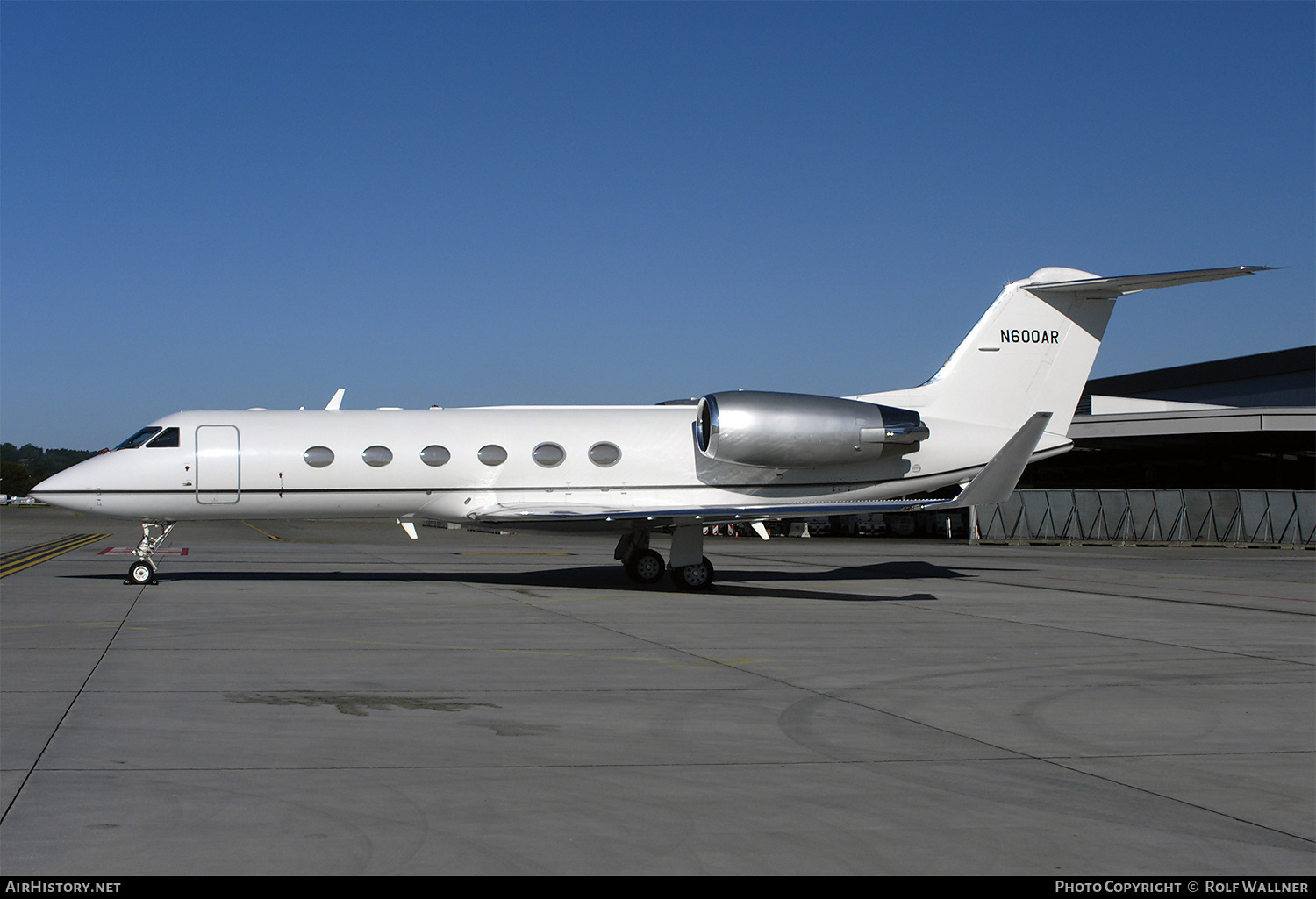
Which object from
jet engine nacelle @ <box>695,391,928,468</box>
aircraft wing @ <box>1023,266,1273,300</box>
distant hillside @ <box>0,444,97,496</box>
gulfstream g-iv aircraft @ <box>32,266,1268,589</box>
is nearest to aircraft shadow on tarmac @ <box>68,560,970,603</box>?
gulfstream g-iv aircraft @ <box>32,266,1268,589</box>

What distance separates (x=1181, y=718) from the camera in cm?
828

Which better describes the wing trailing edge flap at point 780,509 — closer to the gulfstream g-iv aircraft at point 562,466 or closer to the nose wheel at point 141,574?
the gulfstream g-iv aircraft at point 562,466

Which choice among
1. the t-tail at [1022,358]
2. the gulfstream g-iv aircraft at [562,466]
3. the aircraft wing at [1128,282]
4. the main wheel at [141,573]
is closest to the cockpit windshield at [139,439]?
the gulfstream g-iv aircraft at [562,466]

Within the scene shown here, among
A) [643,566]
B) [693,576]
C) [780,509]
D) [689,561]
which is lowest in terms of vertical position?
[693,576]

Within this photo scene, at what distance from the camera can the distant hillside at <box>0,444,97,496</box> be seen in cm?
12056

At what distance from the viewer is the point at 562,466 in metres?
18.6

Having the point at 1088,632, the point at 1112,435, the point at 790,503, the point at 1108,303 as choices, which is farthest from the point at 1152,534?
the point at 1088,632

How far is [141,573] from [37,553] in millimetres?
11539

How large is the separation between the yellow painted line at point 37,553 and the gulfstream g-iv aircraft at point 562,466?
4.74 m

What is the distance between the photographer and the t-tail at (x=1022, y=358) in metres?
20.2

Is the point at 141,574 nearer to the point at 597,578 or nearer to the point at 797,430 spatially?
the point at 597,578

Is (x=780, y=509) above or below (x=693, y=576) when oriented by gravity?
above

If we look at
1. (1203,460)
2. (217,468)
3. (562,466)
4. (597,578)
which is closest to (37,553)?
(217,468)
